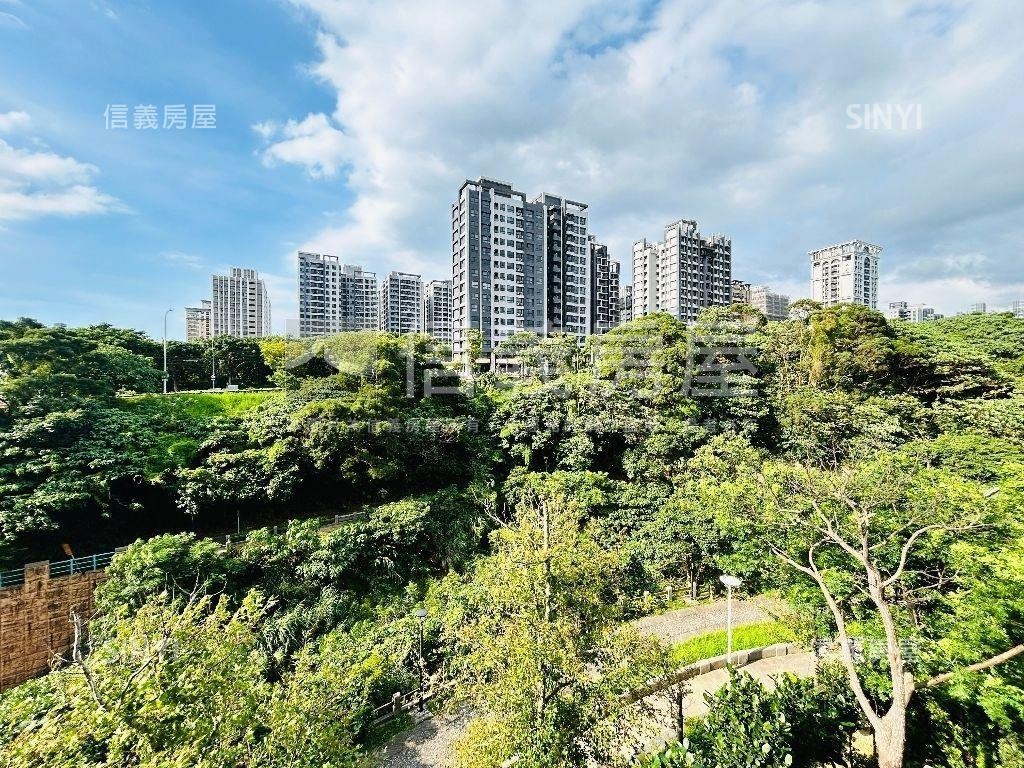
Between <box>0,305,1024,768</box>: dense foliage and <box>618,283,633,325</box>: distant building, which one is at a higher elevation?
<box>618,283,633,325</box>: distant building

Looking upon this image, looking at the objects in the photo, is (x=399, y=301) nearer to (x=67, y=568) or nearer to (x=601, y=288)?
(x=601, y=288)

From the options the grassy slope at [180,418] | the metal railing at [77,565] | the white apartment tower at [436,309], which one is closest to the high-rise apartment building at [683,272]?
the white apartment tower at [436,309]

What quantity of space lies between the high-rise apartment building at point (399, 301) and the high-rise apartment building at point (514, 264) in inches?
836

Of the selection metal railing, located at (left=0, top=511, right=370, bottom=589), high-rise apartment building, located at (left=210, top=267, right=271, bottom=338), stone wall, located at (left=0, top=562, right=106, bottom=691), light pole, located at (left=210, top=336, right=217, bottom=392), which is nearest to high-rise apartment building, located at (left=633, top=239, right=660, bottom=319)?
light pole, located at (left=210, top=336, right=217, bottom=392)

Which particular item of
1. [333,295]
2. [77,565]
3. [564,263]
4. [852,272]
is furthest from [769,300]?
[77,565]

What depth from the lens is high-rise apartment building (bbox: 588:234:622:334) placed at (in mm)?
50469

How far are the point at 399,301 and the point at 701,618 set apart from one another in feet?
182

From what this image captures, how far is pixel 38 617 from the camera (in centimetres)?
906

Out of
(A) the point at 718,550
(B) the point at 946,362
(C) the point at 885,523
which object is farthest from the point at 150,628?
(B) the point at 946,362

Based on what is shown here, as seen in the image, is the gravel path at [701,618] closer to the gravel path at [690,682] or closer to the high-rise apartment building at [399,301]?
the gravel path at [690,682]

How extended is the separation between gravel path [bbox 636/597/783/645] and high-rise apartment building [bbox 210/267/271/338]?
233ft

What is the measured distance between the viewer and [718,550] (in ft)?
38.6

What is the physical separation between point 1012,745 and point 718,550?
6671 mm

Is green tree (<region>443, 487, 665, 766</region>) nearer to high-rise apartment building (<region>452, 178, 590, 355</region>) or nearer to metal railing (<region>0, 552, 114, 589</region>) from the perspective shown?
metal railing (<region>0, 552, 114, 589</region>)
